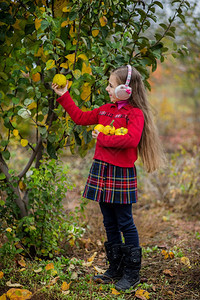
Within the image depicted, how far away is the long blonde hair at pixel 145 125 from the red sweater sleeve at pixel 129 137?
13cm

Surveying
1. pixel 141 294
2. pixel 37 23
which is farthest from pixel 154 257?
pixel 37 23

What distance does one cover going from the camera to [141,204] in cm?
421

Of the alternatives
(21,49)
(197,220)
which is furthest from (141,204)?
(21,49)

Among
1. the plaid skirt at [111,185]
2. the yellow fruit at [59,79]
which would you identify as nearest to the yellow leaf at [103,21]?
the yellow fruit at [59,79]

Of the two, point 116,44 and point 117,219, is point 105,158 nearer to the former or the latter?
point 117,219

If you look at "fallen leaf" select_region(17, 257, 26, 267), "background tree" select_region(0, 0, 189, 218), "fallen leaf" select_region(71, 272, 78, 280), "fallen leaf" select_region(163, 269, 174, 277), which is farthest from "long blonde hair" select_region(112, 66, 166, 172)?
"fallen leaf" select_region(17, 257, 26, 267)

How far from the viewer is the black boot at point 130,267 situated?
7.04 feet

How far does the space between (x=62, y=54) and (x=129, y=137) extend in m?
0.69

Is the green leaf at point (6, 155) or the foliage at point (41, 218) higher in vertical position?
the green leaf at point (6, 155)

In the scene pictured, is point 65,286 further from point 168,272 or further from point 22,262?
point 168,272

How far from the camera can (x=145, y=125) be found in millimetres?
2162

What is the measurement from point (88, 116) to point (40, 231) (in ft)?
3.02

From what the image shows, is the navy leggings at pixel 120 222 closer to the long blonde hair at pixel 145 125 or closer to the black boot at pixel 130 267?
the black boot at pixel 130 267

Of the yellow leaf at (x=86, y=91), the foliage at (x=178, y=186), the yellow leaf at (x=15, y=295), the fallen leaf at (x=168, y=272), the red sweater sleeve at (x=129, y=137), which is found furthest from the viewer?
the foliage at (x=178, y=186)
